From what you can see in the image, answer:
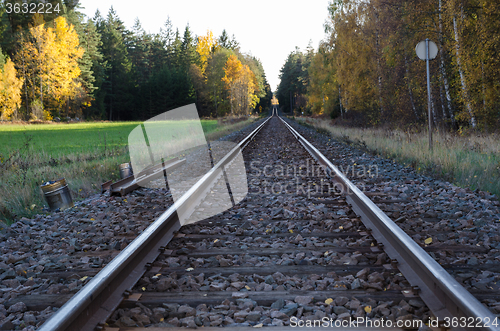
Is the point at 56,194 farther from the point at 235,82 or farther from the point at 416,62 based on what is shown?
the point at 235,82

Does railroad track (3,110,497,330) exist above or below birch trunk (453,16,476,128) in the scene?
below

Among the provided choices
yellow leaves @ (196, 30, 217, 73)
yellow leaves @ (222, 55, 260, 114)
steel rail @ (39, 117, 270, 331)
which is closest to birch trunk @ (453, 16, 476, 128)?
steel rail @ (39, 117, 270, 331)

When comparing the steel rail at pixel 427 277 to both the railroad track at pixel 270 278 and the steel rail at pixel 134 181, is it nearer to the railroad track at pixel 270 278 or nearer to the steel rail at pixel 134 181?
the railroad track at pixel 270 278

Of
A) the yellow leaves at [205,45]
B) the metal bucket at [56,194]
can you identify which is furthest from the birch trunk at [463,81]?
the yellow leaves at [205,45]

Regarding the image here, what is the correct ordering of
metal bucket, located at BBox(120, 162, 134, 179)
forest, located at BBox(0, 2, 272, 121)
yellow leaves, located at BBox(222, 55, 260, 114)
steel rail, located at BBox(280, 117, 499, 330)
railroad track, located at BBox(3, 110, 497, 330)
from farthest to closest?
1. yellow leaves, located at BBox(222, 55, 260, 114)
2. forest, located at BBox(0, 2, 272, 121)
3. metal bucket, located at BBox(120, 162, 134, 179)
4. railroad track, located at BBox(3, 110, 497, 330)
5. steel rail, located at BBox(280, 117, 499, 330)

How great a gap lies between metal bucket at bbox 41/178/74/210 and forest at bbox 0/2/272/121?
38.9 m

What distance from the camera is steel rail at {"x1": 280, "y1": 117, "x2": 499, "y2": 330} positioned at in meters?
1.76

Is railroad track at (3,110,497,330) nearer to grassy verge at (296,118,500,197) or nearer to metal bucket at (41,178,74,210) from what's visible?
metal bucket at (41,178,74,210)

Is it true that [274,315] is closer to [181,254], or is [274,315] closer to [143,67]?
[181,254]

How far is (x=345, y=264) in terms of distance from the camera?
272 centimetres

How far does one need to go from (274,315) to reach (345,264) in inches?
35.9

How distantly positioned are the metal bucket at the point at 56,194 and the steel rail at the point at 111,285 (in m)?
2.23

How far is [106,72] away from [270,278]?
2664 inches

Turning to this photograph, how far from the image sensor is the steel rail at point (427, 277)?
1.76 metres
